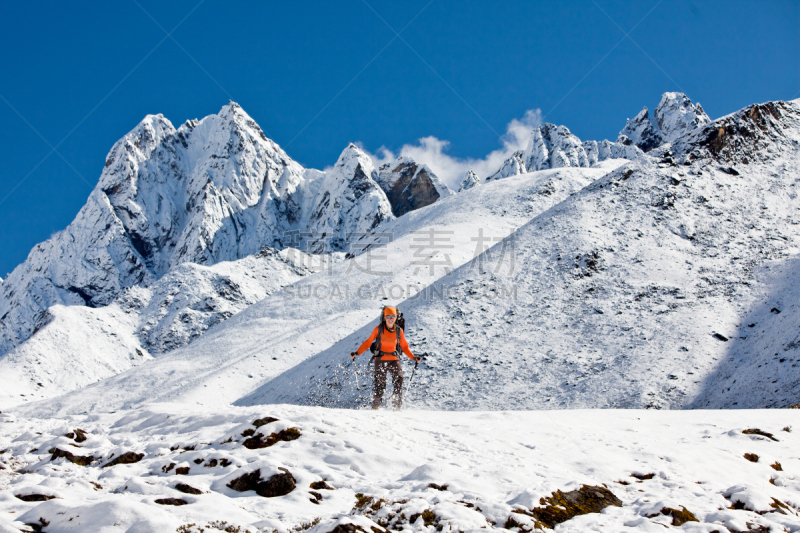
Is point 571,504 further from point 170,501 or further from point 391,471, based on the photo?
point 170,501

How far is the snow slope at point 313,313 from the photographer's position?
31.5m

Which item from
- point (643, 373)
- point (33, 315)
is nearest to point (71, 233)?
point (33, 315)

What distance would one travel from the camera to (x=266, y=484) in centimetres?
689

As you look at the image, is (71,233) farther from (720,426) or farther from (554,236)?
(720,426)

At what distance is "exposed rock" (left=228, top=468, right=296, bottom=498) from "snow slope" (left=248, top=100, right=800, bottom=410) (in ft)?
45.5

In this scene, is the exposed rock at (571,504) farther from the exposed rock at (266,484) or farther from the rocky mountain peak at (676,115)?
the rocky mountain peak at (676,115)

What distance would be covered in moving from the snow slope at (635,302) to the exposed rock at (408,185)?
132367 mm

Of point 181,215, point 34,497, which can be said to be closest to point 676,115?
point 181,215

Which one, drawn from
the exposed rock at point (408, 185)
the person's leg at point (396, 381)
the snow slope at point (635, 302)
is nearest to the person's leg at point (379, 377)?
the person's leg at point (396, 381)

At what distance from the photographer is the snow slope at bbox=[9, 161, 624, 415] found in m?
31.5

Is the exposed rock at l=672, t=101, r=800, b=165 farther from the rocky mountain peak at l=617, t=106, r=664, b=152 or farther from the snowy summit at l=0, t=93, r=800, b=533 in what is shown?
the rocky mountain peak at l=617, t=106, r=664, b=152

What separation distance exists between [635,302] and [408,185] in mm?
155771

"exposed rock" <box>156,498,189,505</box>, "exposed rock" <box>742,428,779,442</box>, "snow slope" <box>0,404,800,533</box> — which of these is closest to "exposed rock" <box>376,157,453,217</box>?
"exposed rock" <box>742,428,779,442</box>

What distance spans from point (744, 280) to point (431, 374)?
17.3 meters
